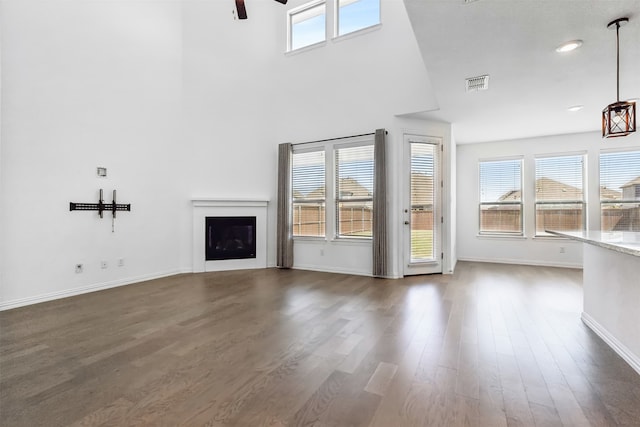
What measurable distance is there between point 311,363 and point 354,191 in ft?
12.6

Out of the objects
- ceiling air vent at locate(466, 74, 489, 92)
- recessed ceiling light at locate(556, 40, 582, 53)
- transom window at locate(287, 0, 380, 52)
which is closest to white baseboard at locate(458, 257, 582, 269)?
ceiling air vent at locate(466, 74, 489, 92)

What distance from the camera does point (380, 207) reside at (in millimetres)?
5312

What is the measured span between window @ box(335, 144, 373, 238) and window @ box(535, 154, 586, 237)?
3849mm

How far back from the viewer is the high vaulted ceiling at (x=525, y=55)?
92.4 inches

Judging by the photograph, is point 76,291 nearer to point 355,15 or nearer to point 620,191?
point 355,15

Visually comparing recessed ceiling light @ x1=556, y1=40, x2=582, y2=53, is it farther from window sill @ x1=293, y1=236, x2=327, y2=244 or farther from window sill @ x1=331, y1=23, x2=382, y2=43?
window sill @ x1=293, y1=236, x2=327, y2=244

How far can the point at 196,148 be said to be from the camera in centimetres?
598

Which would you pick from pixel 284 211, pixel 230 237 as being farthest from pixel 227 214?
pixel 284 211

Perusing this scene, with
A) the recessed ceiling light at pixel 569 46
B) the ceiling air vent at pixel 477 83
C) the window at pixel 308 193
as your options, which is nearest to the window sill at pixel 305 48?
the window at pixel 308 193

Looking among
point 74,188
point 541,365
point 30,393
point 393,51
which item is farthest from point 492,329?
point 74,188

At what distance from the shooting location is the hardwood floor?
67.7 inches

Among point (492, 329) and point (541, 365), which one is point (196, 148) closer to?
point (492, 329)

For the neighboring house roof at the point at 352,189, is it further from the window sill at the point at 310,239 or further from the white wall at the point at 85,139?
the white wall at the point at 85,139

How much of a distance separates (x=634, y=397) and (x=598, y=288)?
4.50 ft
